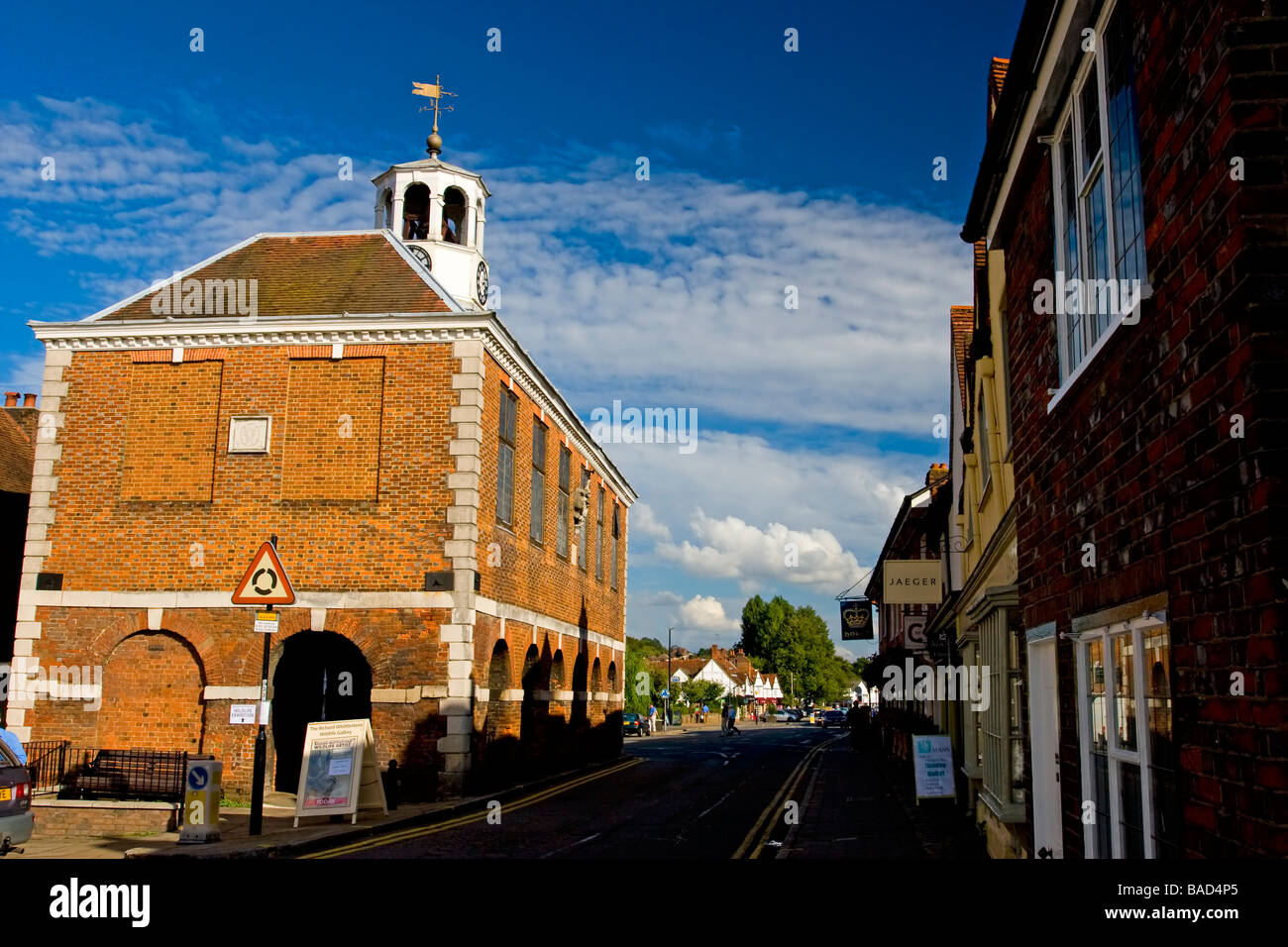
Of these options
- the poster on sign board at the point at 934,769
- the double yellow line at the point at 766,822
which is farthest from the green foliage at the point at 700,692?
the poster on sign board at the point at 934,769

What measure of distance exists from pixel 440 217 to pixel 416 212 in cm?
91

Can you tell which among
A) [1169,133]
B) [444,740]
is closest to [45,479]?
[444,740]

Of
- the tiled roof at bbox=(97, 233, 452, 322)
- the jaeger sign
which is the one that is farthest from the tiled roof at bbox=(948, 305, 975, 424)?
the tiled roof at bbox=(97, 233, 452, 322)

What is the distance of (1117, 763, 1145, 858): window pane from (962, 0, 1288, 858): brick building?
0.05ft

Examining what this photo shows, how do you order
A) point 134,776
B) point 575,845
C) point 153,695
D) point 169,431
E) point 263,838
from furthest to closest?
point 169,431
point 153,695
point 134,776
point 575,845
point 263,838

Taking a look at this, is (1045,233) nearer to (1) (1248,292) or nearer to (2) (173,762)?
(1) (1248,292)

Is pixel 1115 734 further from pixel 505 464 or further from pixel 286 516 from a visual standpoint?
pixel 505 464

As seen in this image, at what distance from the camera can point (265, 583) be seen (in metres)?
14.6

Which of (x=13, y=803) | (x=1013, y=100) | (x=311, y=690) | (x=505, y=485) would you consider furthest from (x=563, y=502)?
(x=1013, y=100)

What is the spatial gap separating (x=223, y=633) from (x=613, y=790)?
9362 millimetres

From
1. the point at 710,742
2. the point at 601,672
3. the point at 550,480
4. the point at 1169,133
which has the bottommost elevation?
the point at 710,742

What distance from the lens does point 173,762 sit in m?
19.0

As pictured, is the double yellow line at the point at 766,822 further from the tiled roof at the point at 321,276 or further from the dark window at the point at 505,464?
the tiled roof at the point at 321,276
